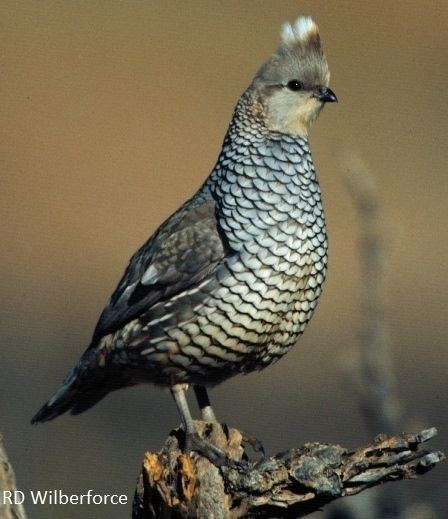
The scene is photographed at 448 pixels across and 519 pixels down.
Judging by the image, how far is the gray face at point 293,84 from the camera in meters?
6.77

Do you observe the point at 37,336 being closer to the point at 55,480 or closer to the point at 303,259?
the point at 55,480

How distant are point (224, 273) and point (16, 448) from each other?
4.15m

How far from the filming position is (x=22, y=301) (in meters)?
13.2

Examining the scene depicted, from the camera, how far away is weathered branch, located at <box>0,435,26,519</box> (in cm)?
506

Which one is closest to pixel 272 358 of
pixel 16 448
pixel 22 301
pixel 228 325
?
pixel 228 325

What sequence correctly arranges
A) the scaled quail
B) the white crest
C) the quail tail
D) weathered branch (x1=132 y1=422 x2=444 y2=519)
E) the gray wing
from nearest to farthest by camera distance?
weathered branch (x1=132 y1=422 x2=444 y2=519) < the scaled quail < the gray wing < the white crest < the quail tail

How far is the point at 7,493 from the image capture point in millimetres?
5102

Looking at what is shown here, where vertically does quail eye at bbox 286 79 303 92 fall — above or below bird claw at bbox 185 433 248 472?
above

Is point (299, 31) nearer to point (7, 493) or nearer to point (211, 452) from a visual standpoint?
point (211, 452)

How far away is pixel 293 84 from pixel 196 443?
5.65ft

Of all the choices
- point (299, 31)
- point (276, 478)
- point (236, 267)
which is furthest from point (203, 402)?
point (299, 31)

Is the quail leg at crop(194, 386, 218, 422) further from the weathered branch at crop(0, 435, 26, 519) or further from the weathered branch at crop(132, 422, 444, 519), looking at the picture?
the weathered branch at crop(0, 435, 26, 519)

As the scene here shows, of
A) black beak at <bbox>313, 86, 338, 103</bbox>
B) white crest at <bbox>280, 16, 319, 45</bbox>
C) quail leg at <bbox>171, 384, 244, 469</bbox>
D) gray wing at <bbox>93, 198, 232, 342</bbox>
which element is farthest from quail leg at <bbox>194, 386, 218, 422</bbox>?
white crest at <bbox>280, 16, 319, 45</bbox>

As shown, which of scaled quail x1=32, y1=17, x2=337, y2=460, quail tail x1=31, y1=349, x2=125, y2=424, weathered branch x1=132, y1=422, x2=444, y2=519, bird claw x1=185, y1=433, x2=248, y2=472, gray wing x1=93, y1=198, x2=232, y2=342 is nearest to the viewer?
weathered branch x1=132, y1=422, x2=444, y2=519
